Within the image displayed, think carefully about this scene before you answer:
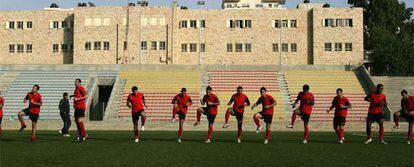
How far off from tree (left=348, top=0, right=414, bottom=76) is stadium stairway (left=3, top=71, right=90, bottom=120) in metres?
35.1

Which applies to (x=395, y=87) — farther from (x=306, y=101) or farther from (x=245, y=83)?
(x=306, y=101)

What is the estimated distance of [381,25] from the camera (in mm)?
71500

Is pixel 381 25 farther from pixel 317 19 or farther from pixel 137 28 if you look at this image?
pixel 137 28

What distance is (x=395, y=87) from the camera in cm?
4488

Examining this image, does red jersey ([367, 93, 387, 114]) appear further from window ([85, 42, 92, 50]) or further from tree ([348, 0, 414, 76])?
tree ([348, 0, 414, 76])

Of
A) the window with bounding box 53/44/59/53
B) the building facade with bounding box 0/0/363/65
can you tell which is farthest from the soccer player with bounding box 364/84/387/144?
the window with bounding box 53/44/59/53

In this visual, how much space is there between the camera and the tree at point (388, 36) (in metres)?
63.6

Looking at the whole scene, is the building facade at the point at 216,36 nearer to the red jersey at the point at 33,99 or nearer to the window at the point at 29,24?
the window at the point at 29,24

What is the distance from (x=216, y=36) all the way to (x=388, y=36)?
20834mm

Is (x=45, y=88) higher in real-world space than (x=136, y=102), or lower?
higher

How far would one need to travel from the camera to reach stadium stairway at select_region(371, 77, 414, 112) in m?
42.7

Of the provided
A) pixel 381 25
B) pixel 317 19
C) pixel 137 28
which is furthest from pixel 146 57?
pixel 381 25

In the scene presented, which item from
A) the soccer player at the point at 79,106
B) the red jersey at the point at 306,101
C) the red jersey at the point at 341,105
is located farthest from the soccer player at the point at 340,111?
the soccer player at the point at 79,106

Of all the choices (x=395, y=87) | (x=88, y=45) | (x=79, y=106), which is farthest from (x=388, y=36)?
(x=79, y=106)
